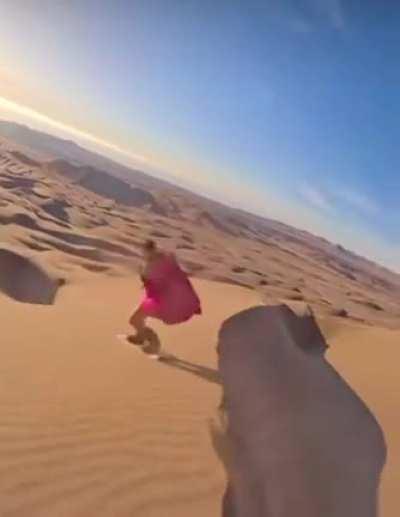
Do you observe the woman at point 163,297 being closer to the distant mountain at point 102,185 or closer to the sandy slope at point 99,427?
the sandy slope at point 99,427

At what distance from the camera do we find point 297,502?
355cm

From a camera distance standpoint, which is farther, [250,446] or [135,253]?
[135,253]

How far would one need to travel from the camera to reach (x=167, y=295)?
607 centimetres

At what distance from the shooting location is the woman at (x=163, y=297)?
606 centimetres

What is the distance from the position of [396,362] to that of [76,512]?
5415 millimetres

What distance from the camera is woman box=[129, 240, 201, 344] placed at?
6059mm

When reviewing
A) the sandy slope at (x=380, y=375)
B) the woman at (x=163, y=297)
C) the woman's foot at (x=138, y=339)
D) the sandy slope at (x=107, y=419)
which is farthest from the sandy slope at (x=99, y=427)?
the sandy slope at (x=380, y=375)

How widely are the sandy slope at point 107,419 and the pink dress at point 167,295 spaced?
1.11 feet

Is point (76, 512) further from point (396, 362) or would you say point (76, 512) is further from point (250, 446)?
point (396, 362)

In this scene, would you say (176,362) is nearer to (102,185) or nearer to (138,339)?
(138,339)

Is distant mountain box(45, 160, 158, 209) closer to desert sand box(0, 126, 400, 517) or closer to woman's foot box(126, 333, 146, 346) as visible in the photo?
desert sand box(0, 126, 400, 517)

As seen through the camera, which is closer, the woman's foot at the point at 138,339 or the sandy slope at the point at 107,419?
the sandy slope at the point at 107,419

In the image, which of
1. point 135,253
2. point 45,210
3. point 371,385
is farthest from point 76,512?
point 45,210

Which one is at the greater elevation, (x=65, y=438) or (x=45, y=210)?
(x=65, y=438)
